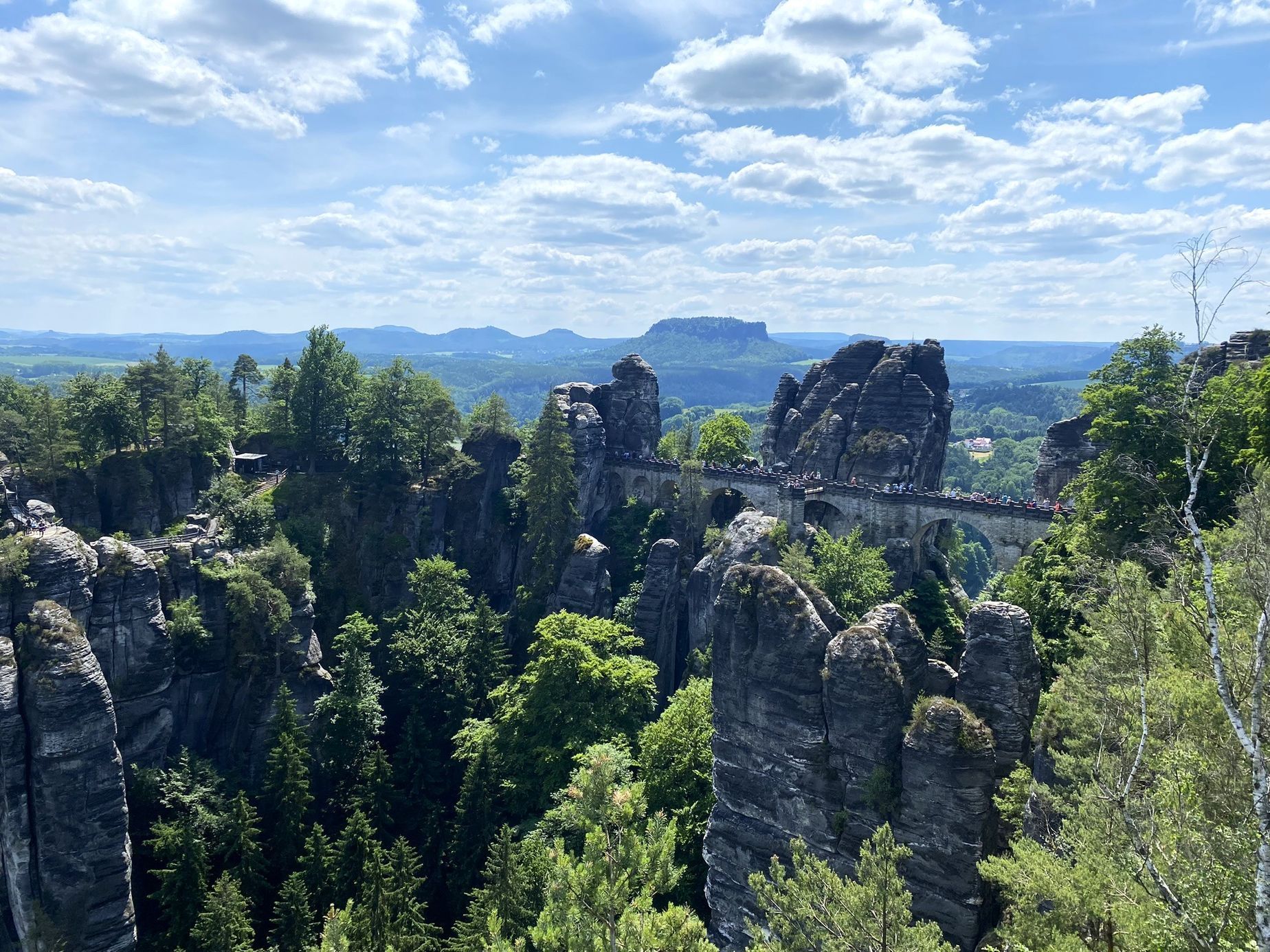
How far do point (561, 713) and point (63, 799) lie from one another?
945 inches

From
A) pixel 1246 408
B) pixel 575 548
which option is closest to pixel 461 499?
pixel 575 548

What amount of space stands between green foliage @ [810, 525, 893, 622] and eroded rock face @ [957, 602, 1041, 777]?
12.1 m

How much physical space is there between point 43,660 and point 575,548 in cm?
3321

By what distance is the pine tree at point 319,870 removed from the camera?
3691 cm

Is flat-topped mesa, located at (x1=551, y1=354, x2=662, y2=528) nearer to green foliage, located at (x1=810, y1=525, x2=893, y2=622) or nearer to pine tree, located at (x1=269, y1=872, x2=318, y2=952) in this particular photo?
green foliage, located at (x1=810, y1=525, x2=893, y2=622)

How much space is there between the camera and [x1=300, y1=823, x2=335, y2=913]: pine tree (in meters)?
36.9

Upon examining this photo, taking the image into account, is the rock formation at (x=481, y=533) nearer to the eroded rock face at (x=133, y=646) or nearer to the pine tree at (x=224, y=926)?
the eroded rock face at (x=133, y=646)

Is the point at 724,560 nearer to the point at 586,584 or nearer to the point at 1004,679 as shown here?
the point at 586,584

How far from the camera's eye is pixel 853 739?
26766 mm

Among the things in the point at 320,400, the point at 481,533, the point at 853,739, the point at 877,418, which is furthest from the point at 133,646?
the point at 877,418

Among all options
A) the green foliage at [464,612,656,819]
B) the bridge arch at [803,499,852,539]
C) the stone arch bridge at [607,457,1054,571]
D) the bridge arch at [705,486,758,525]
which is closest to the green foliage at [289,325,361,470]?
the stone arch bridge at [607,457,1054,571]

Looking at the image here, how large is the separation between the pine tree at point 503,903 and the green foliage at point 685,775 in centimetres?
623

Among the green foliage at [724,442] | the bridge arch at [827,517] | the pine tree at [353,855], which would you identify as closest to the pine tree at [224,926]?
the pine tree at [353,855]

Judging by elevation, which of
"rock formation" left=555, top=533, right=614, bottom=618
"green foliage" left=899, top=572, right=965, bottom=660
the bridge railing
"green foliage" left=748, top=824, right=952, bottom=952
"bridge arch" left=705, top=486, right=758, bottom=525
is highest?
the bridge railing
